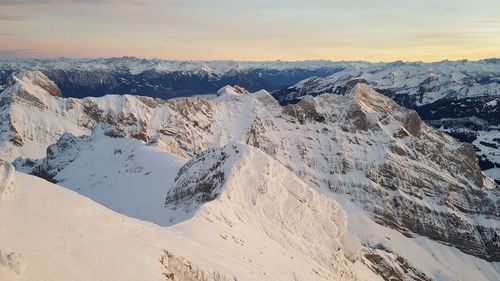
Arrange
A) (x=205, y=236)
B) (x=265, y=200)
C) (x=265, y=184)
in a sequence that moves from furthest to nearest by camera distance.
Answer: (x=265, y=184) → (x=265, y=200) → (x=205, y=236)

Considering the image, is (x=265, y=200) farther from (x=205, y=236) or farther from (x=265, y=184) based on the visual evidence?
(x=205, y=236)

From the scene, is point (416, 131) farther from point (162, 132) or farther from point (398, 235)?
point (162, 132)

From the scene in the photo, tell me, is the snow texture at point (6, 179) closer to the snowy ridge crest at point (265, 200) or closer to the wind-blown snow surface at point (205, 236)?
the wind-blown snow surface at point (205, 236)

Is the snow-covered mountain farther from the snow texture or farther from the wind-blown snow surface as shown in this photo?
the snow texture

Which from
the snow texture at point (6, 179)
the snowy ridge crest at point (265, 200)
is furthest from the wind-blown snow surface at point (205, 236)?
the snow texture at point (6, 179)

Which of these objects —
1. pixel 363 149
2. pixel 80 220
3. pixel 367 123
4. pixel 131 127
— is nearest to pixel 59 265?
pixel 80 220

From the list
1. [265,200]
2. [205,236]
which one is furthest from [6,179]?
[265,200]

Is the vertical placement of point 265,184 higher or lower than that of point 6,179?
lower

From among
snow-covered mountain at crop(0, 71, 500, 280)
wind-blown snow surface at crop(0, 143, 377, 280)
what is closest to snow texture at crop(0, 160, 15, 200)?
wind-blown snow surface at crop(0, 143, 377, 280)
